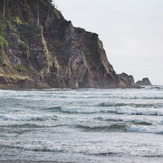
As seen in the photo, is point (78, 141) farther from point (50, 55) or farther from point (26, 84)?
point (50, 55)

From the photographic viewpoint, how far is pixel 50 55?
227 feet

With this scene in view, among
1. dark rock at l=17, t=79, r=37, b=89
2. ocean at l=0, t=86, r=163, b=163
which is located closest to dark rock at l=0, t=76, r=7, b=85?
dark rock at l=17, t=79, r=37, b=89

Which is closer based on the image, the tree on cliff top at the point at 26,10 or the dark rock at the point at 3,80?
the dark rock at the point at 3,80

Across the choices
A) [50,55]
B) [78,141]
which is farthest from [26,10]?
[78,141]

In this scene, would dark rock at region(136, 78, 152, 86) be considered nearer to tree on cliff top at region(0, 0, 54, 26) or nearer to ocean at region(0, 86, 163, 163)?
tree on cliff top at region(0, 0, 54, 26)

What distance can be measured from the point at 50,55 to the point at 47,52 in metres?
2.59

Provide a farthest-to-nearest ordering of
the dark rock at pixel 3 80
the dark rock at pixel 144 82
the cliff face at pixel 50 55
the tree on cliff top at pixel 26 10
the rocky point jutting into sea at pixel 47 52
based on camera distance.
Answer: the dark rock at pixel 144 82 → the tree on cliff top at pixel 26 10 → the rocky point jutting into sea at pixel 47 52 → the cliff face at pixel 50 55 → the dark rock at pixel 3 80

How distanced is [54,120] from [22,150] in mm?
5478

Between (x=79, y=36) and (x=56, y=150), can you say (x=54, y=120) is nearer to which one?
(x=56, y=150)

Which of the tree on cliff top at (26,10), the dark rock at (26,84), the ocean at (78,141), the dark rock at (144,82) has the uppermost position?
the tree on cliff top at (26,10)

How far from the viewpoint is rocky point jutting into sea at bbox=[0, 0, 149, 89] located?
58.4 meters

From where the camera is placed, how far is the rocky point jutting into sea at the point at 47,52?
58419 millimetres

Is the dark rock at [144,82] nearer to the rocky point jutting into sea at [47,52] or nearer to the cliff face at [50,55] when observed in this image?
the rocky point jutting into sea at [47,52]

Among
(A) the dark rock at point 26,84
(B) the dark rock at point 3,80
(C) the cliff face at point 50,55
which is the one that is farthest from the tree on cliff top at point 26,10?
(B) the dark rock at point 3,80
